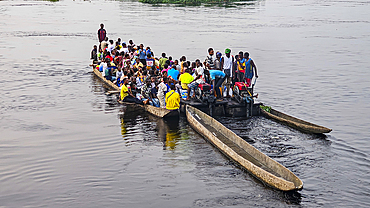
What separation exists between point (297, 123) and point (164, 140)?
4840 millimetres

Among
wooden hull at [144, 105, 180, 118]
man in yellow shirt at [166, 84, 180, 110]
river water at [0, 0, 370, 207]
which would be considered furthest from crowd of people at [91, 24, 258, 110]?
river water at [0, 0, 370, 207]

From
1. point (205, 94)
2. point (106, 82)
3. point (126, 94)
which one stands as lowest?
point (106, 82)

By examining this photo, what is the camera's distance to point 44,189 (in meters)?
11.3

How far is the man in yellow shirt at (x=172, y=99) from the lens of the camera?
1655 cm

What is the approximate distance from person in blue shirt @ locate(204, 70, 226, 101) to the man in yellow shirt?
1.58m

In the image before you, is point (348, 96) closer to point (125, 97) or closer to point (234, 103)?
point (234, 103)

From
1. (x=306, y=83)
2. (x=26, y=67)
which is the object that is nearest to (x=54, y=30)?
(x=26, y=67)

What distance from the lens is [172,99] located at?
A: 16609 mm

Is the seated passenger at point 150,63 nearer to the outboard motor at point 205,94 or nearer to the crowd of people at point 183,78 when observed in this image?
the crowd of people at point 183,78

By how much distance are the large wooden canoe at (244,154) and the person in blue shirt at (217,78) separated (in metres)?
1.32

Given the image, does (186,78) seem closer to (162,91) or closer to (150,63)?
(162,91)

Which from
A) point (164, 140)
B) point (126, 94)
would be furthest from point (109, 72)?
point (164, 140)

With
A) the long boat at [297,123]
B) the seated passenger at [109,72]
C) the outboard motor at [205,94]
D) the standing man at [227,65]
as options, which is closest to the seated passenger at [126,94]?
the outboard motor at [205,94]

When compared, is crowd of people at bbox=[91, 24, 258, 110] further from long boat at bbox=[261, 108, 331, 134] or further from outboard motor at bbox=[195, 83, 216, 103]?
long boat at bbox=[261, 108, 331, 134]
